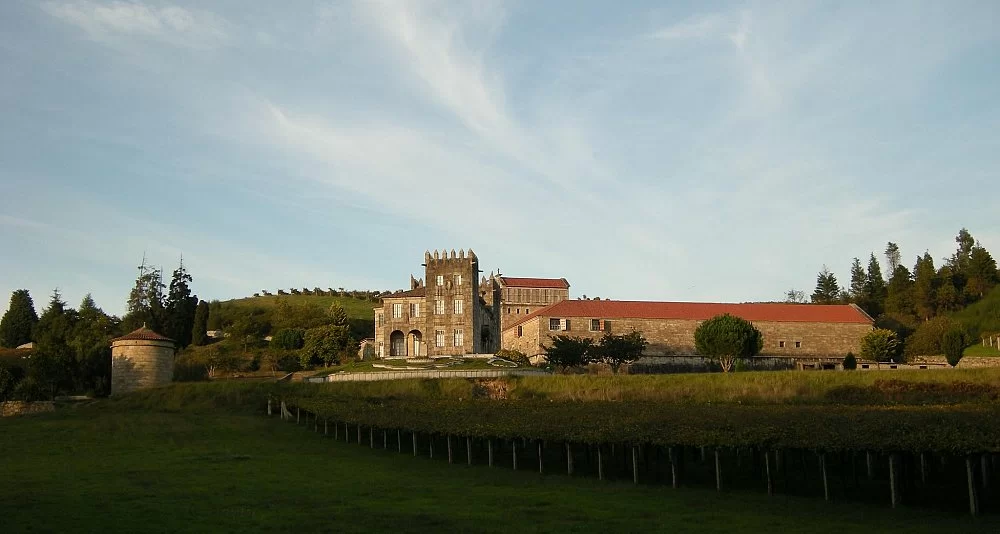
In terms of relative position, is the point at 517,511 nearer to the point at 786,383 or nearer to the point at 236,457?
A: the point at 236,457

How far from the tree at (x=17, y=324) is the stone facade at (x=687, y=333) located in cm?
6715

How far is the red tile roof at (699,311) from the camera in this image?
7806 cm

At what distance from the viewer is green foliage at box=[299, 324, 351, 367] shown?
255ft

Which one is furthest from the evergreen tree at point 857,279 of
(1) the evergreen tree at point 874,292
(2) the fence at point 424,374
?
(2) the fence at point 424,374

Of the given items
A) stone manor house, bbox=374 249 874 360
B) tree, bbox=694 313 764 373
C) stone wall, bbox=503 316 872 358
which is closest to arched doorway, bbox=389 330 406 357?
stone manor house, bbox=374 249 874 360

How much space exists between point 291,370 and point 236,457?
134 feet

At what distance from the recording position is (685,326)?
7738 cm

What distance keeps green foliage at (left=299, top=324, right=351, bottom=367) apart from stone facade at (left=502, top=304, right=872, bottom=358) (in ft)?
55.9

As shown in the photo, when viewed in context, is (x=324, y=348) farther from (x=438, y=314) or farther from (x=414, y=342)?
(x=438, y=314)

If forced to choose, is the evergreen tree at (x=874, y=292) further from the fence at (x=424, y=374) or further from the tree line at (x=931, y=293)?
the fence at (x=424, y=374)

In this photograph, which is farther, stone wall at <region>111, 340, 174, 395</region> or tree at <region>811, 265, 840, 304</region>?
tree at <region>811, 265, 840, 304</region>

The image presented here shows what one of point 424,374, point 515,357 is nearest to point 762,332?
point 515,357

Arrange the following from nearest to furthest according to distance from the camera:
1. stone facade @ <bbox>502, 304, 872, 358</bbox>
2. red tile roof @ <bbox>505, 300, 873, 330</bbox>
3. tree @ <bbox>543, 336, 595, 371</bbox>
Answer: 1. tree @ <bbox>543, 336, 595, 371</bbox>
2. stone facade @ <bbox>502, 304, 872, 358</bbox>
3. red tile roof @ <bbox>505, 300, 873, 330</bbox>

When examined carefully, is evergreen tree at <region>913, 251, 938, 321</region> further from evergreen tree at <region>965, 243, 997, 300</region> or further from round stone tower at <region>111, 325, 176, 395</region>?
round stone tower at <region>111, 325, 176, 395</region>
